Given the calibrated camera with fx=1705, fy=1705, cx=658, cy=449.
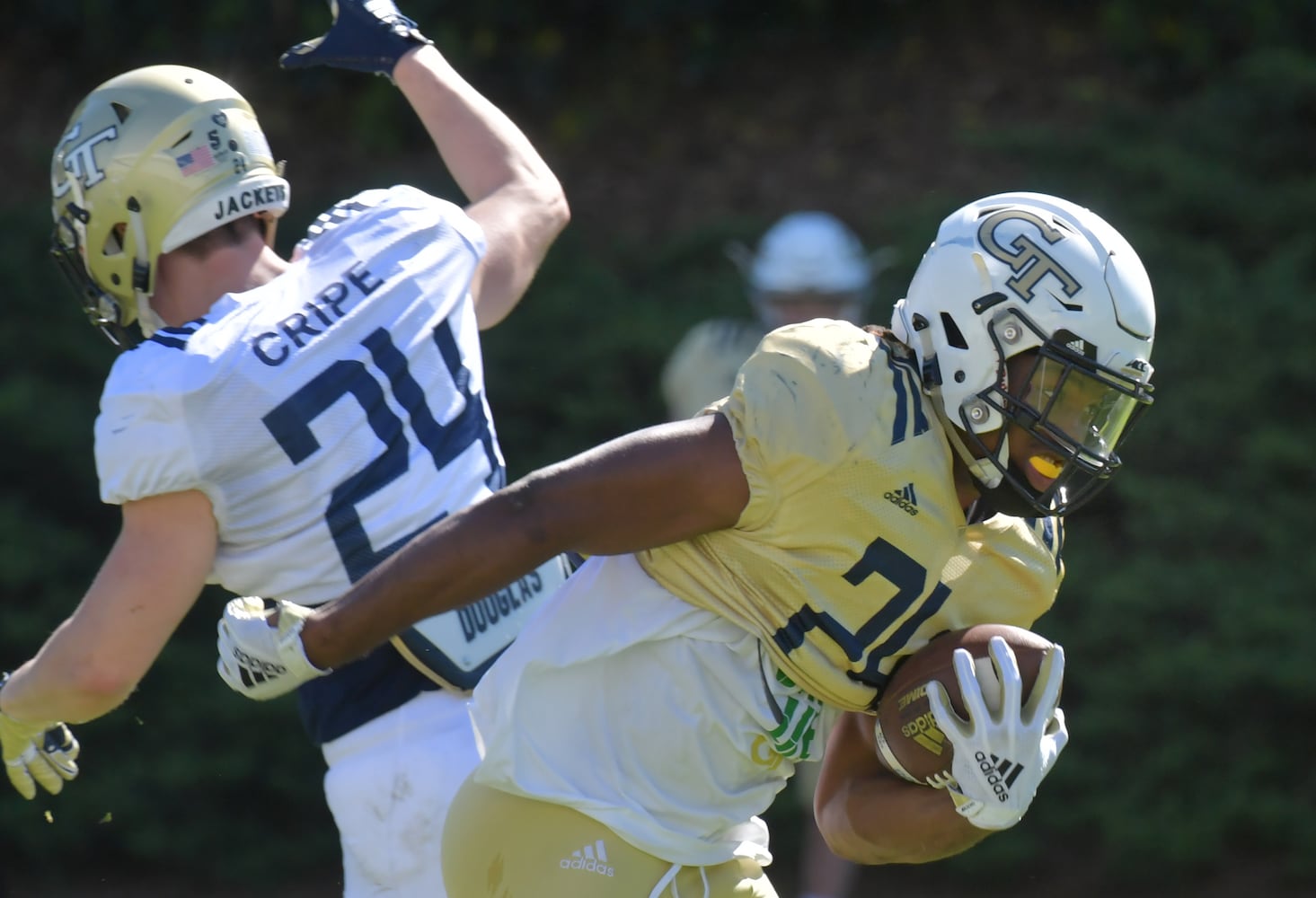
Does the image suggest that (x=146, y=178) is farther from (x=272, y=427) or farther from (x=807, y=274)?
(x=807, y=274)

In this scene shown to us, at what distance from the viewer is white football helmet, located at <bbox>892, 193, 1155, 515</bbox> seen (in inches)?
108

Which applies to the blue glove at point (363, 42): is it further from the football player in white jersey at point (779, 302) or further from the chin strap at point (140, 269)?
the football player in white jersey at point (779, 302)

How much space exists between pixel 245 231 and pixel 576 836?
4.32ft

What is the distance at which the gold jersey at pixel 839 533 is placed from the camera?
254 centimetres

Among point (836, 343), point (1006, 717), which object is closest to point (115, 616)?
point (836, 343)

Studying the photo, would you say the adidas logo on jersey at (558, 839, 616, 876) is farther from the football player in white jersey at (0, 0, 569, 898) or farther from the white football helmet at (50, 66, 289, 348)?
the white football helmet at (50, 66, 289, 348)

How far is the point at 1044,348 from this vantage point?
8.99 feet

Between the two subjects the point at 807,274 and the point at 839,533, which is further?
the point at 807,274

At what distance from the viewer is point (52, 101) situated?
30.3 feet

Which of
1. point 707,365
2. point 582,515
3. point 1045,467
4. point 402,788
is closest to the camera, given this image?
point 582,515

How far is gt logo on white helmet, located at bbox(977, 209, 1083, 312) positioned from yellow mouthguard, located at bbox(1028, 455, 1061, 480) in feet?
0.81

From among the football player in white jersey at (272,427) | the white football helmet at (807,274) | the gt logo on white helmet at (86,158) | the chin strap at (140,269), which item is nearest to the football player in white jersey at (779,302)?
the white football helmet at (807,274)

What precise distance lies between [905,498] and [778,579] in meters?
0.23

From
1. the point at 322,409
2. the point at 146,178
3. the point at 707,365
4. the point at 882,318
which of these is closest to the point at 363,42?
the point at 146,178
